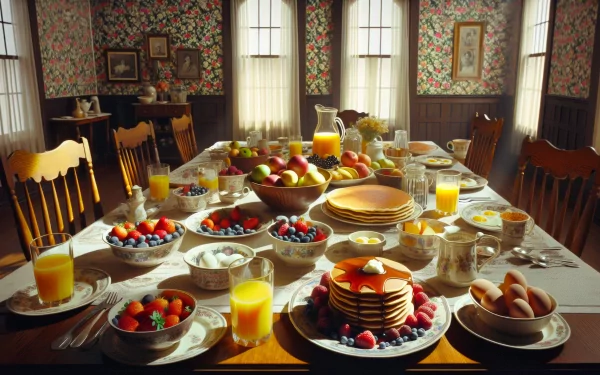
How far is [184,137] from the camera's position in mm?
3424

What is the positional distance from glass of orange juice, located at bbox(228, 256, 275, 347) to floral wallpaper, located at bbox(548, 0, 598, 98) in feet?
14.9

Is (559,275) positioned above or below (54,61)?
below

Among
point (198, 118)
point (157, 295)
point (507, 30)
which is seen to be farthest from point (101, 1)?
point (157, 295)

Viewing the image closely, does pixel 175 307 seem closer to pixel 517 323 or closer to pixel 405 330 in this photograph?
pixel 405 330

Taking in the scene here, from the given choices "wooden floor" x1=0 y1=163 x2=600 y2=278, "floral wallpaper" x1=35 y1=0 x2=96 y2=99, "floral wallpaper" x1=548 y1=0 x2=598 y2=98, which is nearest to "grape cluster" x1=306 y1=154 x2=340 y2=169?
"wooden floor" x1=0 y1=163 x2=600 y2=278

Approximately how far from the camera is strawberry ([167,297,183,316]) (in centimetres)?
92

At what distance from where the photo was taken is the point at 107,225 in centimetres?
163

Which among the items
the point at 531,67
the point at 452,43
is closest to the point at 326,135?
the point at 531,67

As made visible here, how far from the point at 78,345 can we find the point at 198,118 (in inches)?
230

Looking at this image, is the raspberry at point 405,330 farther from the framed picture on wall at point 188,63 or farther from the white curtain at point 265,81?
the framed picture on wall at point 188,63

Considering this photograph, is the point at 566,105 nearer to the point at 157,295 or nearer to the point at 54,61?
the point at 157,295

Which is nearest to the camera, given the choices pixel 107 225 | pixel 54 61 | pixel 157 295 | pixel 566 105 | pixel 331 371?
pixel 331 371

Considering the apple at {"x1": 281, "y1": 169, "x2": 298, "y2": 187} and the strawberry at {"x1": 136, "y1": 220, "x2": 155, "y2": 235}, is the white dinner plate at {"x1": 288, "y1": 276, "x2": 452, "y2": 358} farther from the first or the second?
Result: the apple at {"x1": 281, "y1": 169, "x2": 298, "y2": 187}

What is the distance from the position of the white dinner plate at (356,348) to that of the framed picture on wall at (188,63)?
18.9 ft
